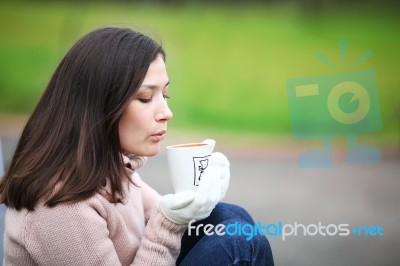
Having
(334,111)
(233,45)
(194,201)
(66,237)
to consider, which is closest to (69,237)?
(66,237)

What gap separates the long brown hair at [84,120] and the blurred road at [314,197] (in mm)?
1224

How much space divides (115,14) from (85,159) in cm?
180

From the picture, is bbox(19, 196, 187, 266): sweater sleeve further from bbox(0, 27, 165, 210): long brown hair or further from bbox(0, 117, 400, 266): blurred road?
bbox(0, 117, 400, 266): blurred road

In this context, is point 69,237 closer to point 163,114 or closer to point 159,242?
point 159,242

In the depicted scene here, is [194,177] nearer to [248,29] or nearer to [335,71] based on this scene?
[335,71]

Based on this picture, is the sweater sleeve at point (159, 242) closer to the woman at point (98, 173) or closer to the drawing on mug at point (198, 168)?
the woman at point (98, 173)

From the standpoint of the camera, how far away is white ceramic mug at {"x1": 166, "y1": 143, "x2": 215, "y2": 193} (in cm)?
111

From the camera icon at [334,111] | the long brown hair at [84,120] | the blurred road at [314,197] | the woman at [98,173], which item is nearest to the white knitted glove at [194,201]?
the woman at [98,173]

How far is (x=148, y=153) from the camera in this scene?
1.13 meters

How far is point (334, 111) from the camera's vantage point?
2.18 metres

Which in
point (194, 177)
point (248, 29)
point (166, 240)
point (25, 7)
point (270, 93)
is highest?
point (25, 7)

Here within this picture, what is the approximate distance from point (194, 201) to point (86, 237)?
224mm

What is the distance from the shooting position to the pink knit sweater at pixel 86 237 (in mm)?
981

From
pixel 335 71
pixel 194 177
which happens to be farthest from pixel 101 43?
pixel 335 71
